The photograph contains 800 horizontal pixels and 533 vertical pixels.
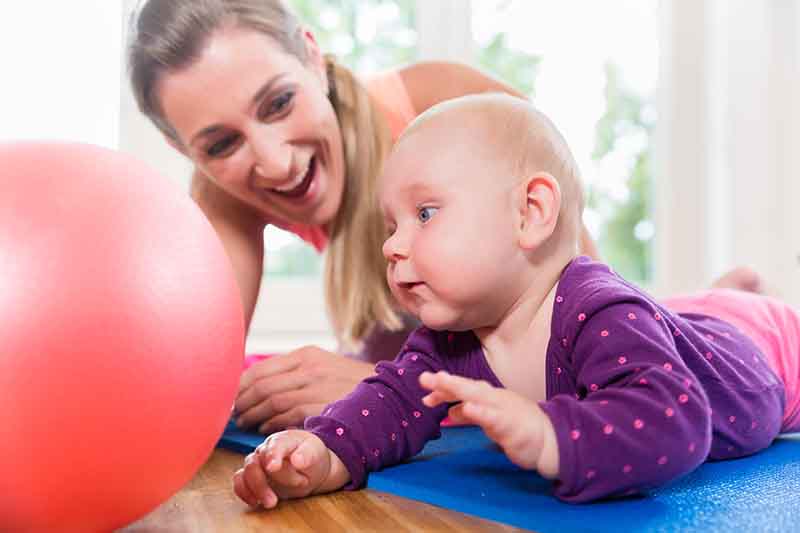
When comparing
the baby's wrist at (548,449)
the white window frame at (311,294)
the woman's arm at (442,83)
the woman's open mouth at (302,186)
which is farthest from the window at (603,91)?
the baby's wrist at (548,449)

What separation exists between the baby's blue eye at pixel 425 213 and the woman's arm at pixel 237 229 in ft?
2.94

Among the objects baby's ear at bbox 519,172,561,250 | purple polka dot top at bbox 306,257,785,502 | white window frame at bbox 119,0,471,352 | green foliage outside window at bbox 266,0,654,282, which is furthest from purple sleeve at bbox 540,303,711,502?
green foliage outside window at bbox 266,0,654,282

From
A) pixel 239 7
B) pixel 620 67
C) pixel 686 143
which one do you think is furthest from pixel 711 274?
pixel 239 7

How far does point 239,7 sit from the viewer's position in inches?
58.8

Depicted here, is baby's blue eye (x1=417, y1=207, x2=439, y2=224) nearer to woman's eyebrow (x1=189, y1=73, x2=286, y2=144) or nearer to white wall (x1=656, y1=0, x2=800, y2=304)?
woman's eyebrow (x1=189, y1=73, x2=286, y2=144)

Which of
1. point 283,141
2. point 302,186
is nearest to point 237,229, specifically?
point 302,186

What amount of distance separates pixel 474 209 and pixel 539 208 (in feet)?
0.25

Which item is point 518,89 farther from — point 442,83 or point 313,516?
Answer: point 313,516

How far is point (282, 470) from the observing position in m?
0.94

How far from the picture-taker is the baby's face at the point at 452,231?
3.20ft

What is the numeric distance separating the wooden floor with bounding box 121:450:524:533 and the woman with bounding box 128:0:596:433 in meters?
0.31

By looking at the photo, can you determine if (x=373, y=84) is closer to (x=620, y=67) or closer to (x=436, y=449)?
(x=436, y=449)

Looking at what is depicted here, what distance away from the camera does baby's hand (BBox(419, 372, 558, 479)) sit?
783mm

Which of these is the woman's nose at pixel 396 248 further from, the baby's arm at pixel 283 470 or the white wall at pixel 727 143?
the white wall at pixel 727 143
